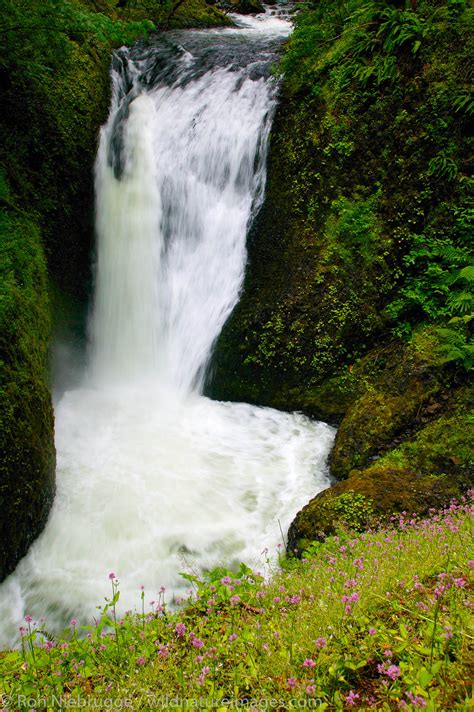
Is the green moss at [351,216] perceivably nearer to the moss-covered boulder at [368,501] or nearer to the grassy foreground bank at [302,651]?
the moss-covered boulder at [368,501]

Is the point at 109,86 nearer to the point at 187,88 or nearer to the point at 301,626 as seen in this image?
the point at 187,88

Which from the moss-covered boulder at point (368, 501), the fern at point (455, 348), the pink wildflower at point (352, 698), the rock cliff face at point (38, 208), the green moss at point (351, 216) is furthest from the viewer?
the green moss at point (351, 216)

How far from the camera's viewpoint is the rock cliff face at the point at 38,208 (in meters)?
4.53

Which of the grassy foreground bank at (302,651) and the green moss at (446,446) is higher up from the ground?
the grassy foreground bank at (302,651)

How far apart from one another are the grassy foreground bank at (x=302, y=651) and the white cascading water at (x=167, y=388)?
161cm

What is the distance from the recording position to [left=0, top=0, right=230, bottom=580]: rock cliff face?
4527 mm

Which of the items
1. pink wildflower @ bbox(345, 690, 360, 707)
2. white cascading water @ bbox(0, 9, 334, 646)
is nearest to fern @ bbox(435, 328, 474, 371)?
white cascading water @ bbox(0, 9, 334, 646)

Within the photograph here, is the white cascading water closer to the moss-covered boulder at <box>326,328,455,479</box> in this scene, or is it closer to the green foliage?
the moss-covered boulder at <box>326,328,455,479</box>

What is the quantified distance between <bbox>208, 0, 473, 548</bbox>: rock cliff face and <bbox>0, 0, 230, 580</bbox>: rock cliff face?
3.12 m

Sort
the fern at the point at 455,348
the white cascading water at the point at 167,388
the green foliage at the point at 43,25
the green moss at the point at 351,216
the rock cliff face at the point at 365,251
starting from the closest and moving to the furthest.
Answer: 1. the white cascading water at the point at 167,388
2. the green foliage at the point at 43,25
3. the fern at the point at 455,348
4. the rock cliff face at the point at 365,251
5. the green moss at the point at 351,216

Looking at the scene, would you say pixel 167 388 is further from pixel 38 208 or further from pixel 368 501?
pixel 368 501

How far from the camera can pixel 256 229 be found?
314 inches

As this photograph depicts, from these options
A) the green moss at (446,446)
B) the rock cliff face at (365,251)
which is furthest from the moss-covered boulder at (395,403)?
the green moss at (446,446)

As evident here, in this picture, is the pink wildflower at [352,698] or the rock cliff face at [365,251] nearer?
the pink wildflower at [352,698]
